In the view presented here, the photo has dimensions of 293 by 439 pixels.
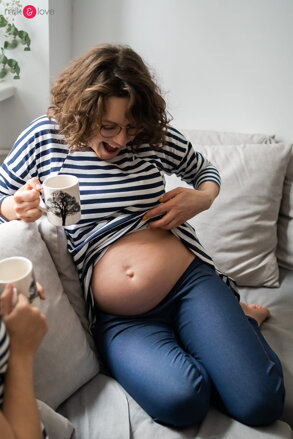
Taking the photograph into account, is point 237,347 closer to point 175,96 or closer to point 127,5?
point 175,96

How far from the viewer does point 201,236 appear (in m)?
1.64

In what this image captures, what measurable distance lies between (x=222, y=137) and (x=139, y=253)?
2.75 feet

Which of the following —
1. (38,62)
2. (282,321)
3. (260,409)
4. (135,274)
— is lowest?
(282,321)

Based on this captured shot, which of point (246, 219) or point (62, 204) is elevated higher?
point (62, 204)

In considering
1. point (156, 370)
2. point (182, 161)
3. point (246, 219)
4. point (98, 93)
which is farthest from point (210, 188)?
point (156, 370)

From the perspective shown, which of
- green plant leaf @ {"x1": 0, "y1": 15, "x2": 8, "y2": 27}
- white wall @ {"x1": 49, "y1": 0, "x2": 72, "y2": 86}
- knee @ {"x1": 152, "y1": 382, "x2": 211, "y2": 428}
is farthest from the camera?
white wall @ {"x1": 49, "y1": 0, "x2": 72, "y2": 86}

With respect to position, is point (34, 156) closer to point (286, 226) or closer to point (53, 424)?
point (53, 424)

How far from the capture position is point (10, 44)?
1.71 metres

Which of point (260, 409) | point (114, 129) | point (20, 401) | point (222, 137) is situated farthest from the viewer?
point (222, 137)

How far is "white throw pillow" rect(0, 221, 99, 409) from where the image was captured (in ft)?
3.36

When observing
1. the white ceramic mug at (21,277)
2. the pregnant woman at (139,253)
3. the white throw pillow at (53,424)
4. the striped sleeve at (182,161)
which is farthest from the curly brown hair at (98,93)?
the white throw pillow at (53,424)

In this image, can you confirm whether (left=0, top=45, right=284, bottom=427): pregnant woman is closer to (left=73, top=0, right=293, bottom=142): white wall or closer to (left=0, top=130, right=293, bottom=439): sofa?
(left=0, top=130, right=293, bottom=439): sofa

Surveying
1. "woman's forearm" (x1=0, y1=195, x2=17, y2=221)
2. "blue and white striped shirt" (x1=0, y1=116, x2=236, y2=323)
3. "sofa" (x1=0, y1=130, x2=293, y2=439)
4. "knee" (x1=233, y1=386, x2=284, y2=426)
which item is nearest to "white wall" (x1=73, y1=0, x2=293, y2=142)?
"sofa" (x1=0, y1=130, x2=293, y2=439)

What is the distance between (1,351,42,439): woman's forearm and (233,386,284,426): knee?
543 mm
